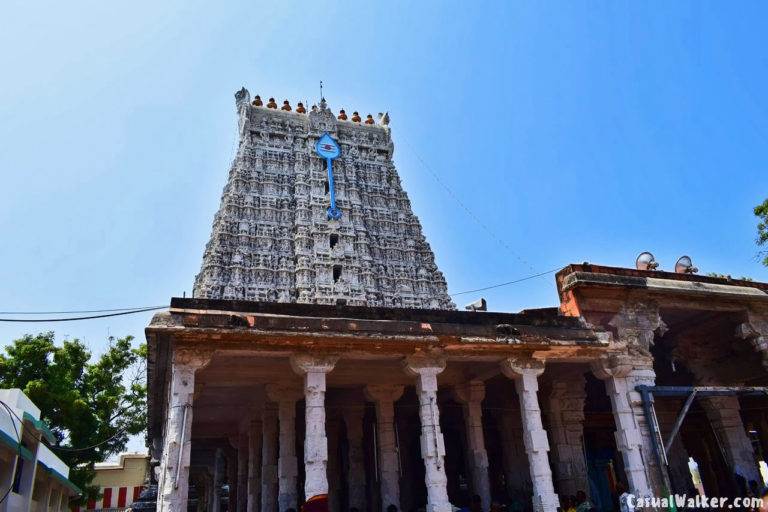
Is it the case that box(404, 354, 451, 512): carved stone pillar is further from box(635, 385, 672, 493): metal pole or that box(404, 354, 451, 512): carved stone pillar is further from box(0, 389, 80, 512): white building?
box(0, 389, 80, 512): white building

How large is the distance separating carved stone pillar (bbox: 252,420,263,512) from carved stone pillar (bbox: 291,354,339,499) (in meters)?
5.61

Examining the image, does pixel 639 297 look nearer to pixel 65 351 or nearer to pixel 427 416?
pixel 427 416

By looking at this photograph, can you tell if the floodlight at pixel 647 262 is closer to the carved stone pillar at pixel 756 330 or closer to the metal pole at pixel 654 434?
the carved stone pillar at pixel 756 330

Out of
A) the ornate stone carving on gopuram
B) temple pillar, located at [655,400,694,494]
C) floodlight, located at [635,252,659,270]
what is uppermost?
the ornate stone carving on gopuram

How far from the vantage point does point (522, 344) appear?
11.1m

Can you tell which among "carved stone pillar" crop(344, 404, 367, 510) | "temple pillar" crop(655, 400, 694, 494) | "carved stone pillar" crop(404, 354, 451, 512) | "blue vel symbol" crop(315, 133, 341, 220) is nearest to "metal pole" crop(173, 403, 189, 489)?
"carved stone pillar" crop(404, 354, 451, 512)

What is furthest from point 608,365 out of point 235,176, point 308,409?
point 235,176

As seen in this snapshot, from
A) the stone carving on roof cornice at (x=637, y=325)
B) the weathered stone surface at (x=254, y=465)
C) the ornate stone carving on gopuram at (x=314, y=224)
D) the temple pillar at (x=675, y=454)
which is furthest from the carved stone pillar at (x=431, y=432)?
the ornate stone carving on gopuram at (x=314, y=224)

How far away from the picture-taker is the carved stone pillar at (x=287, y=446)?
11344 mm

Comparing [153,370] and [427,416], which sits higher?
[153,370]

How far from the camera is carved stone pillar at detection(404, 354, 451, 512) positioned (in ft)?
31.9

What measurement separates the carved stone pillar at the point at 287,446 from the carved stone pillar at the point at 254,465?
9.63 feet

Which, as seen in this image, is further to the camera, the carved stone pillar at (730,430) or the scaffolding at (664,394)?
the carved stone pillar at (730,430)

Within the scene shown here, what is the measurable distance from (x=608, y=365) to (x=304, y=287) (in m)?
25.9
